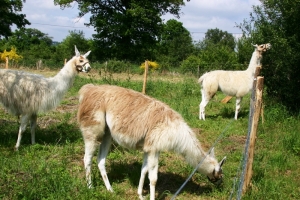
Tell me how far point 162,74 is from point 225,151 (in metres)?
17.0

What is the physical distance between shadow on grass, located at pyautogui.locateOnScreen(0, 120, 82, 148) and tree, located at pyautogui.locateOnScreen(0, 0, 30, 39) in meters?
24.5

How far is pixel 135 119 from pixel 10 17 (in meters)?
31.1

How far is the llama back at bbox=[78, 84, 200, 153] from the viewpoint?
4.15 metres

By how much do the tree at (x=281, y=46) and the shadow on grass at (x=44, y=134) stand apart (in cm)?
608

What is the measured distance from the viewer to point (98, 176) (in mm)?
4938

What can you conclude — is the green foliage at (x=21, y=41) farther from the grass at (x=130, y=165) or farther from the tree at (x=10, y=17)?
the grass at (x=130, y=165)

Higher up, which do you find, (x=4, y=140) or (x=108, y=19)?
(x=108, y=19)

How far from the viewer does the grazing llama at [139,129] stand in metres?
4.17

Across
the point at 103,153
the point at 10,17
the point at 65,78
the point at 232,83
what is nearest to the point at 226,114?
the point at 232,83

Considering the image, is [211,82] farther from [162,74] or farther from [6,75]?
[162,74]

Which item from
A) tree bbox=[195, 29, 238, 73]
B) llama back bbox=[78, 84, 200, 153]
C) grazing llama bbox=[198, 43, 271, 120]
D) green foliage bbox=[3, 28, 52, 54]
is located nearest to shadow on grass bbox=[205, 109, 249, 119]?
grazing llama bbox=[198, 43, 271, 120]

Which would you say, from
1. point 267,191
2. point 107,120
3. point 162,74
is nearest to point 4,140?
point 107,120

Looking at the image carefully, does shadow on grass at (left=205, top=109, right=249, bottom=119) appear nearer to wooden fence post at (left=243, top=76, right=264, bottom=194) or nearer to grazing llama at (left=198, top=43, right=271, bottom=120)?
grazing llama at (left=198, top=43, right=271, bottom=120)

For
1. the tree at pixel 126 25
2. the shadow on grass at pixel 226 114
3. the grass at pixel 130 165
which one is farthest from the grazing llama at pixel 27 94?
the tree at pixel 126 25
